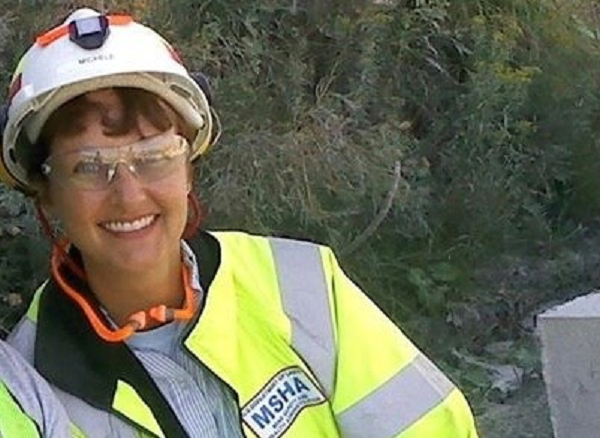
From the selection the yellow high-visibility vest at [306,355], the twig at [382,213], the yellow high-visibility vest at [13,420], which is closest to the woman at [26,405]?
the yellow high-visibility vest at [13,420]

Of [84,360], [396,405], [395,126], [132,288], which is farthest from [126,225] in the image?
[395,126]

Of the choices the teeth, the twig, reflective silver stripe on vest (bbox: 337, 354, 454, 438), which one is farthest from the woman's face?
the twig

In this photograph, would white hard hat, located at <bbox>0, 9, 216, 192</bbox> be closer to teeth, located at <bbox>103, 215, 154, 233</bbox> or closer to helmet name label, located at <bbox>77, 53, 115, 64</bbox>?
helmet name label, located at <bbox>77, 53, 115, 64</bbox>

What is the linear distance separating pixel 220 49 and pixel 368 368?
260cm

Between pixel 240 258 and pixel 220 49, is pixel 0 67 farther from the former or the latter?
pixel 240 258

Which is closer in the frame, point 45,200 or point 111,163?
point 111,163

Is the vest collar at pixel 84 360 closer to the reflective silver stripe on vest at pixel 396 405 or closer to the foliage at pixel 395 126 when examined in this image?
the reflective silver stripe on vest at pixel 396 405

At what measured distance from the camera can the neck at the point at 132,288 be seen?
271 centimetres

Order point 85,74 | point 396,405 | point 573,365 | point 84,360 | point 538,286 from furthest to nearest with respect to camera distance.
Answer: point 538,286, point 573,365, point 396,405, point 84,360, point 85,74

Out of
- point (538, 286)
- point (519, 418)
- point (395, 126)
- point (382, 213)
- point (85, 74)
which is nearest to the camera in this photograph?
point (85, 74)

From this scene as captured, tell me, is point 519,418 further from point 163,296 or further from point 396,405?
point 163,296

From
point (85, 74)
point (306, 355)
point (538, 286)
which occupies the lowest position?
point (538, 286)

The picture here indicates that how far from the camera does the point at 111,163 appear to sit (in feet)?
8.57

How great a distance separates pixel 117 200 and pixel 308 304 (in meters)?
0.39
